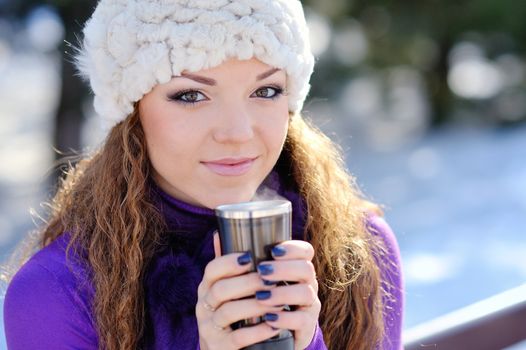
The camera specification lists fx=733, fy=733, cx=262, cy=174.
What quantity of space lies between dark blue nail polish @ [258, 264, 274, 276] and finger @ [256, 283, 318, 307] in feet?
0.11

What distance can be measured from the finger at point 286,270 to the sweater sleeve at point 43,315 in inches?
25.9

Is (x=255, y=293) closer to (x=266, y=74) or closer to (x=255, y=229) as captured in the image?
(x=255, y=229)

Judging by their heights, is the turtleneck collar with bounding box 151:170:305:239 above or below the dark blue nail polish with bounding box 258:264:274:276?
below

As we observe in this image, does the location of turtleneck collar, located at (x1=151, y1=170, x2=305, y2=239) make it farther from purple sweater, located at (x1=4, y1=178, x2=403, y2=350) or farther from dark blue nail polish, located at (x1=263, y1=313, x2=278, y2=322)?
dark blue nail polish, located at (x1=263, y1=313, x2=278, y2=322)

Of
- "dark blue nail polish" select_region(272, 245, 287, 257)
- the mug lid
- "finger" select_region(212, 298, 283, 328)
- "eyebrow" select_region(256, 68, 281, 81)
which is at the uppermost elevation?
"eyebrow" select_region(256, 68, 281, 81)

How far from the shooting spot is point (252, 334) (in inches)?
47.9

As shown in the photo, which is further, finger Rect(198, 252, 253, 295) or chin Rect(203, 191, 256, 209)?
chin Rect(203, 191, 256, 209)

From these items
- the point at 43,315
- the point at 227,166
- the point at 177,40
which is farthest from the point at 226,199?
the point at 43,315

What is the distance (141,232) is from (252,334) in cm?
68

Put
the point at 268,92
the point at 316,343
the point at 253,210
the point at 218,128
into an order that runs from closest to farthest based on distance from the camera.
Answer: the point at 253,210 < the point at 316,343 < the point at 218,128 < the point at 268,92

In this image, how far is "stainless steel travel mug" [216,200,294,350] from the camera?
3.89ft

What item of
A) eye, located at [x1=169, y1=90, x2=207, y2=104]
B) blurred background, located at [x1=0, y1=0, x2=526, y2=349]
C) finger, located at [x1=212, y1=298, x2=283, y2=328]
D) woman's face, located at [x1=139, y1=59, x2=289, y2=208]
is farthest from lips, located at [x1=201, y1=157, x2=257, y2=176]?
blurred background, located at [x1=0, y1=0, x2=526, y2=349]

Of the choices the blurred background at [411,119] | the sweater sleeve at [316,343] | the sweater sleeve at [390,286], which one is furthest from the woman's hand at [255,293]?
the blurred background at [411,119]

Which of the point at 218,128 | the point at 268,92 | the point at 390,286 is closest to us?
the point at 218,128
